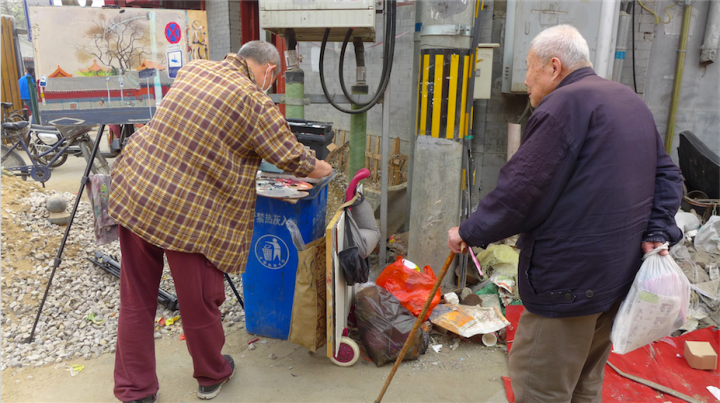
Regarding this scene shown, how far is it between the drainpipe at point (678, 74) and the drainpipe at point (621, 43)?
60 centimetres

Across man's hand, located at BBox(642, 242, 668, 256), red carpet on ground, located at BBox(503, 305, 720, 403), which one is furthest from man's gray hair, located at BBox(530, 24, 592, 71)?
red carpet on ground, located at BBox(503, 305, 720, 403)

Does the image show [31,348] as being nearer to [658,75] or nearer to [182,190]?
[182,190]

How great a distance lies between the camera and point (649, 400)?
9.38 feet

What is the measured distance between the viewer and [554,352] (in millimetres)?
1985

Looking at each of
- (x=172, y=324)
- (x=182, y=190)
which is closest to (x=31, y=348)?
(x=172, y=324)

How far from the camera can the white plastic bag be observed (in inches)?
72.7

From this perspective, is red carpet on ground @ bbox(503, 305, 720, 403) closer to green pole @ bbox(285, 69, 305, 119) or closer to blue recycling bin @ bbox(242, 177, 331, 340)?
blue recycling bin @ bbox(242, 177, 331, 340)

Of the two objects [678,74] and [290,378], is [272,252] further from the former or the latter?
[678,74]

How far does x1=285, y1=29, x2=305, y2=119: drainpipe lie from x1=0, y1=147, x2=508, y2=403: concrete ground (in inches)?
71.3

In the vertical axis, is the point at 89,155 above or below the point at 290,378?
above

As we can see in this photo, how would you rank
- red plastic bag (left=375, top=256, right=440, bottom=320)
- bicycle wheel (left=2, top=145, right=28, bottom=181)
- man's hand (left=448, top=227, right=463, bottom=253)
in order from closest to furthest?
man's hand (left=448, top=227, right=463, bottom=253) < red plastic bag (left=375, top=256, right=440, bottom=320) < bicycle wheel (left=2, top=145, right=28, bottom=181)

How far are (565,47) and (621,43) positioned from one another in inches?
143

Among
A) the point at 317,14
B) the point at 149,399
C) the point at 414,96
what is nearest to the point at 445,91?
the point at 414,96

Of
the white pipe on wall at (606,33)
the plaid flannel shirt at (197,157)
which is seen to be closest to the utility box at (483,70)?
the white pipe on wall at (606,33)
